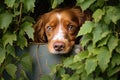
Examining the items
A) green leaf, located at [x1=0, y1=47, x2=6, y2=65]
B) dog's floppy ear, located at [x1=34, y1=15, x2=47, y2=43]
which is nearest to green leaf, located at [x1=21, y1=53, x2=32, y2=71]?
green leaf, located at [x1=0, y1=47, x2=6, y2=65]

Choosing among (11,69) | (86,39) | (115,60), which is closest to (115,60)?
(115,60)

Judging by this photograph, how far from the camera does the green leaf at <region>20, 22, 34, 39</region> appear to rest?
368 cm

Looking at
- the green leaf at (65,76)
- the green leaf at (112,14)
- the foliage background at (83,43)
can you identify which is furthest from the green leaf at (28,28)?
the green leaf at (112,14)

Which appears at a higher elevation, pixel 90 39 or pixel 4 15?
pixel 4 15

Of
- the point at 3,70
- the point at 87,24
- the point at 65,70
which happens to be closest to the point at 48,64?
the point at 65,70

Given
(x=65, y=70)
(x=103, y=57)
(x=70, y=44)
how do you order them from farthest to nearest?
1. (x=70, y=44)
2. (x=65, y=70)
3. (x=103, y=57)

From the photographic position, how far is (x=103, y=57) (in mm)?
3209

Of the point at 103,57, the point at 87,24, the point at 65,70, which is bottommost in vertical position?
the point at 65,70

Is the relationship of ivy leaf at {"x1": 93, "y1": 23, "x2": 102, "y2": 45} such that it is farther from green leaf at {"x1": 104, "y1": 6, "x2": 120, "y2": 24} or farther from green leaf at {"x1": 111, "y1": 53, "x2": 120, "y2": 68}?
green leaf at {"x1": 111, "y1": 53, "x2": 120, "y2": 68}

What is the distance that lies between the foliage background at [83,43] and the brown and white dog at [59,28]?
0.90 ft

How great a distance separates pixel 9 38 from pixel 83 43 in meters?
0.81

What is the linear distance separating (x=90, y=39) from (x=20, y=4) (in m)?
0.85

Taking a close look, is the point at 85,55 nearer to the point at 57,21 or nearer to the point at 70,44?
the point at 70,44

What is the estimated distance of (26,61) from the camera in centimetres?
378
